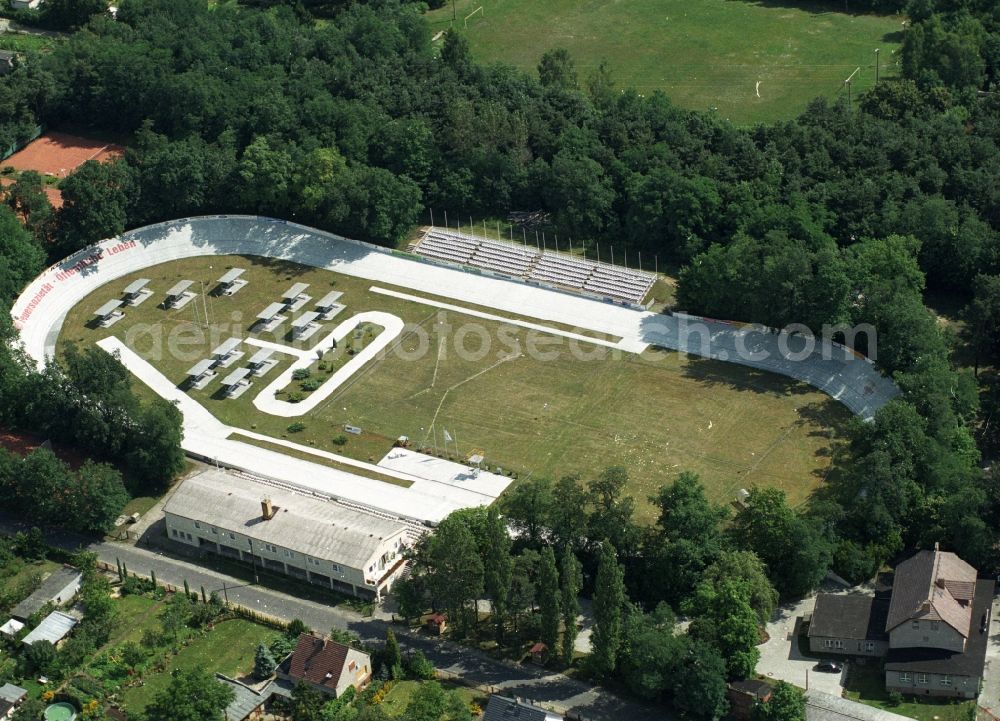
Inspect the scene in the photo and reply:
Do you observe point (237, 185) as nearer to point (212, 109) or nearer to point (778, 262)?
point (212, 109)

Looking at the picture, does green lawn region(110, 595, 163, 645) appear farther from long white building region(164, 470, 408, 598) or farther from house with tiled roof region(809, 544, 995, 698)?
house with tiled roof region(809, 544, 995, 698)

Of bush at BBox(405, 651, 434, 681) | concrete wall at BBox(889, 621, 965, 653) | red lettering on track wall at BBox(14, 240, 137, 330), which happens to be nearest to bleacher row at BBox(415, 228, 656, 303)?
red lettering on track wall at BBox(14, 240, 137, 330)

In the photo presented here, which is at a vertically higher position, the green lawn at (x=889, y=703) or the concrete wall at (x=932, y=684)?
the concrete wall at (x=932, y=684)

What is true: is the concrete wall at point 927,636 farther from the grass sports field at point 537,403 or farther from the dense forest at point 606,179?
the grass sports field at point 537,403

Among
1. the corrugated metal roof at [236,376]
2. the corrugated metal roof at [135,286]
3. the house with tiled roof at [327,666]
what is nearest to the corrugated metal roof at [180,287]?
the corrugated metal roof at [135,286]

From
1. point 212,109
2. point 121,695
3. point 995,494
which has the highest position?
point 212,109

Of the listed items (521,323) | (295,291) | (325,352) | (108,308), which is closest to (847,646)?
(521,323)

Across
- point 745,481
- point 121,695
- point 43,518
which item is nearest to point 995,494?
point 745,481
